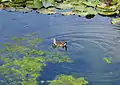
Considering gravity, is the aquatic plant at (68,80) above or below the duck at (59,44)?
below

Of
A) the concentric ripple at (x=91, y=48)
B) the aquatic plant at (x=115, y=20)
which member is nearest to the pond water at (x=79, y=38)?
the concentric ripple at (x=91, y=48)

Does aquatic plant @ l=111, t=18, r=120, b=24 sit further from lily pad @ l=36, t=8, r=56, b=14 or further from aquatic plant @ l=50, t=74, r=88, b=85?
aquatic plant @ l=50, t=74, r=88, b=85

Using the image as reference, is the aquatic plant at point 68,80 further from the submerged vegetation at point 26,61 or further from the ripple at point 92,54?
the ripple at point 92,54

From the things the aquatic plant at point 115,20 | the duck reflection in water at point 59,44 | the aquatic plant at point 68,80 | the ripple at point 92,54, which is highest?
the aquatic plant at point 115,20

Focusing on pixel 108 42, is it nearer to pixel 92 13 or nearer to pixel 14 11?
pixel 92 13

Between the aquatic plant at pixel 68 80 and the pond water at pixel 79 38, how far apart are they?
10 cm

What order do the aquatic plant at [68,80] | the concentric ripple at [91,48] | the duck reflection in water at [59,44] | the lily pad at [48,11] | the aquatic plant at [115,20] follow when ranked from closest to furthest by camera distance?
the aquatic plant at [68,80], the concentric ripple at [91,48], the duck reflection in water at [59,44], the aquatic plant at [115,20], the lily pad at [48,11]

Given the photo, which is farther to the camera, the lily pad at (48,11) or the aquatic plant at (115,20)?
the lily pad at (48,11)

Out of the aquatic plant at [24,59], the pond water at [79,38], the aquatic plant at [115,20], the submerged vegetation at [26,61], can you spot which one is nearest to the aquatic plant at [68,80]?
the submerged vegetation at [26,61]

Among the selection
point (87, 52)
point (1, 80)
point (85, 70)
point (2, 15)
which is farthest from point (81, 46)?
point (2, 15)

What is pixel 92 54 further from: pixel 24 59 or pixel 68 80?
pixel 24 59

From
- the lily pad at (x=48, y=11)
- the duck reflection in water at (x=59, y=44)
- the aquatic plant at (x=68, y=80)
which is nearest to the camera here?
the aquatic plant at (x=68, y=80)

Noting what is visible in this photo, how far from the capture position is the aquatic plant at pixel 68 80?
16.6ft

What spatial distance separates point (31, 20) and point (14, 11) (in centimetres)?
77
